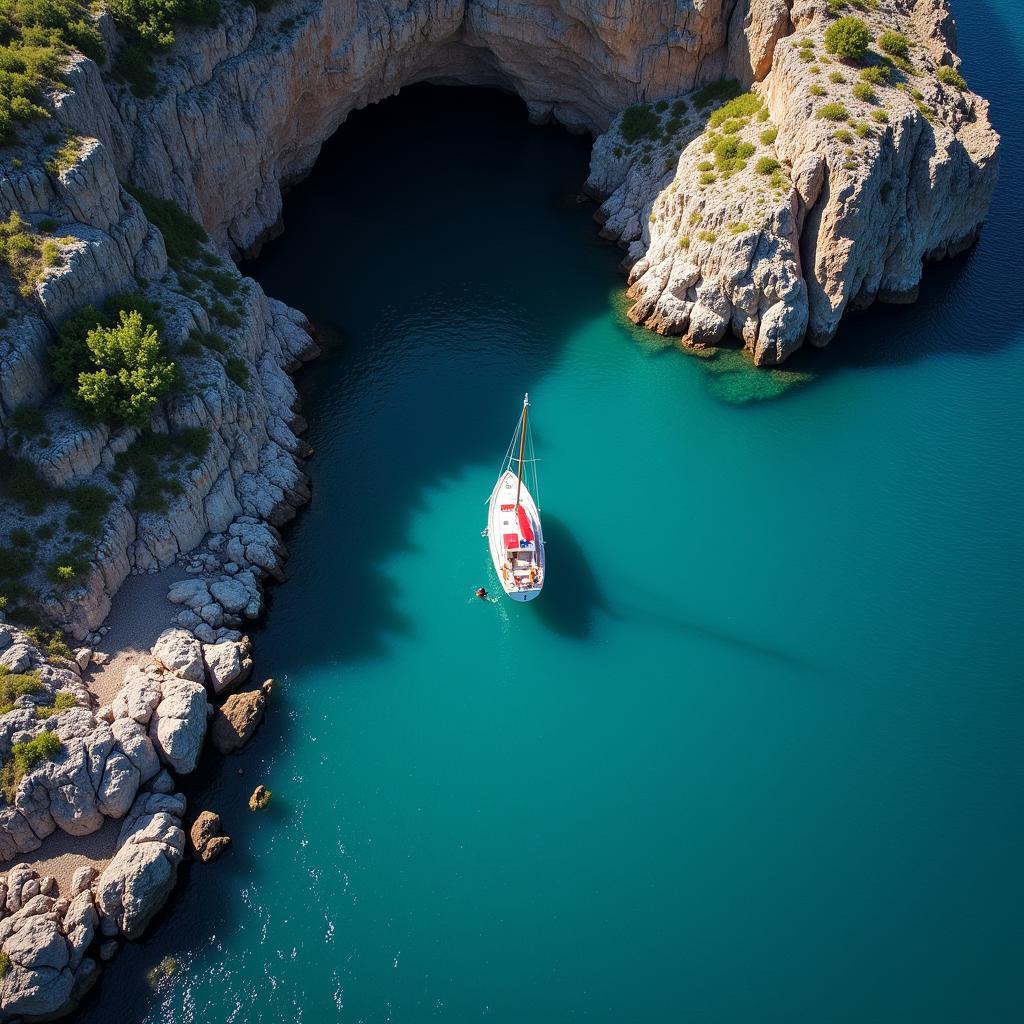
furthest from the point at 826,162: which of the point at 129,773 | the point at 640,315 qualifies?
the point at 129,773

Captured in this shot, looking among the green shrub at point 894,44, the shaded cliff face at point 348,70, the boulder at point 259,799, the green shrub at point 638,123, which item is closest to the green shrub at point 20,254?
the shaded cliff face at point 348,70

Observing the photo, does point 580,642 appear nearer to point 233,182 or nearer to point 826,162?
point 826,162

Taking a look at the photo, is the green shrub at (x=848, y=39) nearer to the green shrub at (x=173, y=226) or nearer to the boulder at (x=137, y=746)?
the green shrub at (x=173, y=226)

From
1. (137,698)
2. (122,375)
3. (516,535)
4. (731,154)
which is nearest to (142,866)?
(137,698)

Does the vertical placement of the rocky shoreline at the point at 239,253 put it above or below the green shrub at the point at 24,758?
above

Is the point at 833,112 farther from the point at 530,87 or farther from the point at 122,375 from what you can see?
the point at 122,375
